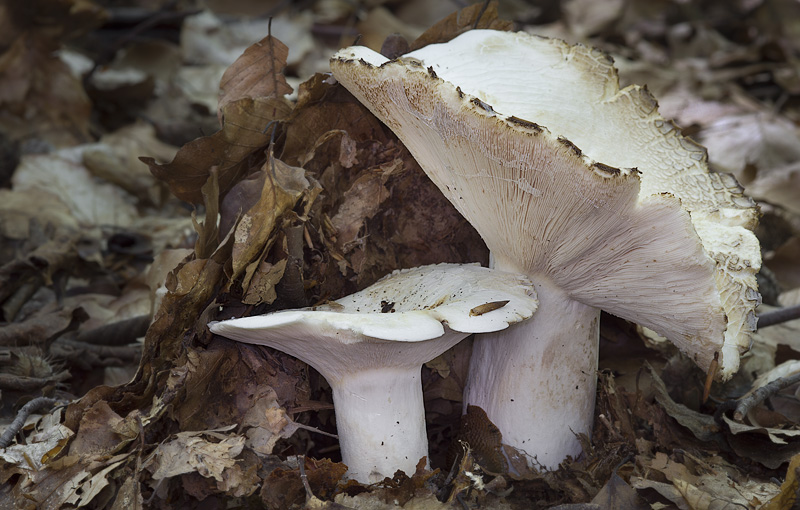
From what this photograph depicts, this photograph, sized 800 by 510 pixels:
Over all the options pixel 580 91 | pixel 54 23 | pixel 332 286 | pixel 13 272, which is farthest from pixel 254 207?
pixel 54 23

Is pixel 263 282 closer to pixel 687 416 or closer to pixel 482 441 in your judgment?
pixel 482 441

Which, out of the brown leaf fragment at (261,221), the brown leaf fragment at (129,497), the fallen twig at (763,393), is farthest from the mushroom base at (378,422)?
the fallen twig at (763,393)

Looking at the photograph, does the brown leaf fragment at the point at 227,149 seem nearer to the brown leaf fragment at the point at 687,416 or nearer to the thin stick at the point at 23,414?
the thin stick at the point at 23,414

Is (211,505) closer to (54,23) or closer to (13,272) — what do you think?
(13,272)

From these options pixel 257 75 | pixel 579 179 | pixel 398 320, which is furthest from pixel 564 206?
pixel 257 75

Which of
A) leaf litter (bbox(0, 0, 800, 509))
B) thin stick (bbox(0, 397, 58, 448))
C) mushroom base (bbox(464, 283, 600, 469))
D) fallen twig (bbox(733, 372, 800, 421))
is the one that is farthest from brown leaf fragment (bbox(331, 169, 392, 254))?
fallen twig (bbox(733, 372, 800, 421))

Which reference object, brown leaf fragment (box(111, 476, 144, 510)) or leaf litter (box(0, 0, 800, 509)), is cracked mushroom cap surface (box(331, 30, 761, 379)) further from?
brown leaf fragment (box(111, 476, 144, 510))
